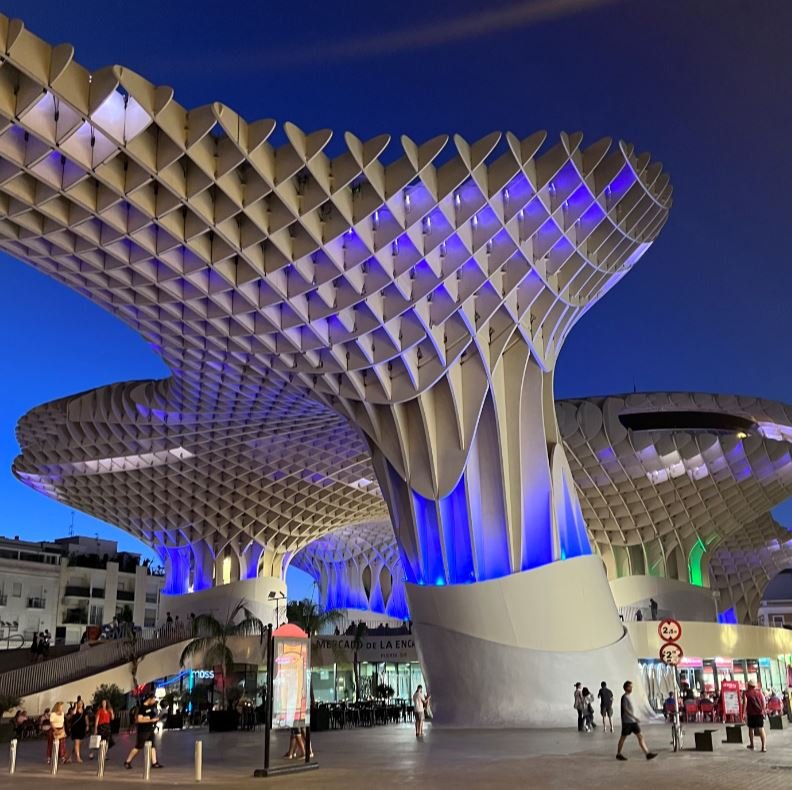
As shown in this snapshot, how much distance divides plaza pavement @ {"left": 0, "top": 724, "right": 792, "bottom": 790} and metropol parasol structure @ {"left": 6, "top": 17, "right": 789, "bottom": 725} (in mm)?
6678

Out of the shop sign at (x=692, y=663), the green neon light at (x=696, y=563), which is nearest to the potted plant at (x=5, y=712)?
the shop sign at (x=692, y=663)

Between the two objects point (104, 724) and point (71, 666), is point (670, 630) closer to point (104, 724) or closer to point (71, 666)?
point (104, 724)

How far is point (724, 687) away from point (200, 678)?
3405 centimetres

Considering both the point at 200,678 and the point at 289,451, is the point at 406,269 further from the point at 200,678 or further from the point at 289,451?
the point at 200,678

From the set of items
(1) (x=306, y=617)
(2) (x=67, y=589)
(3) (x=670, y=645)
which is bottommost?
(3) (x=670, y=645)

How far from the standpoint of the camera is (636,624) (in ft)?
153

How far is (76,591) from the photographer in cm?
8744

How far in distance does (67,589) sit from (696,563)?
203ft

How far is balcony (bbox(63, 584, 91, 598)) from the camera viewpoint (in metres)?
86.6

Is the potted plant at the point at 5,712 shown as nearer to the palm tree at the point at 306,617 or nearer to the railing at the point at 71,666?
the railing at the point at 71,666

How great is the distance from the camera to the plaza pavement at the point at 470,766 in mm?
14352

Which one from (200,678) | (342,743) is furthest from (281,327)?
(200,678)

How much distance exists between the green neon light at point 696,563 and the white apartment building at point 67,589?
4574cm

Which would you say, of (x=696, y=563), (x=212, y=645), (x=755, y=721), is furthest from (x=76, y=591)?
(x=755, y=721)
